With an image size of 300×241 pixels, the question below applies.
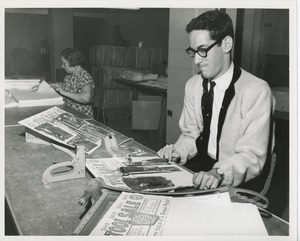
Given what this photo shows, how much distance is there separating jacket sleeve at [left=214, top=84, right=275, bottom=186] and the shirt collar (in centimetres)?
14

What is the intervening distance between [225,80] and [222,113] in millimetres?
158

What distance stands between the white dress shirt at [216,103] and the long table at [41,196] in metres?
0.52

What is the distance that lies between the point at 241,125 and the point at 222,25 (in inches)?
17.1

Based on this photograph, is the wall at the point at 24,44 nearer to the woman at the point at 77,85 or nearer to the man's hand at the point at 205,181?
the woman at the point at 77,85

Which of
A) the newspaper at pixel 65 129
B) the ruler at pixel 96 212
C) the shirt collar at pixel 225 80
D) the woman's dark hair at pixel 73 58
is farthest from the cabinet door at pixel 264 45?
the ruler at pixel 96 212

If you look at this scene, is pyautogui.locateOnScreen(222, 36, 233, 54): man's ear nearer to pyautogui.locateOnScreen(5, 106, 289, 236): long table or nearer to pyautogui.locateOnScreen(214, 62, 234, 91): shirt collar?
pyautogui.locateOnScreen(214, 62, 234, 91): shirt collar

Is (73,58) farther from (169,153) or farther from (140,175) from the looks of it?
(140,175)

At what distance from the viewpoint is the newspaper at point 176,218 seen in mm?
818

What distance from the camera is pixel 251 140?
1340mm

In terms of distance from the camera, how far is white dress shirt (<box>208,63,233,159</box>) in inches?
60.3

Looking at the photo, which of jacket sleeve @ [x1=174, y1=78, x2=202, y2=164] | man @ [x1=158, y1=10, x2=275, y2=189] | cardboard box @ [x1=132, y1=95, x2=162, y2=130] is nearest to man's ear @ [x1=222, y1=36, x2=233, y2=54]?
man @ [x1=158, y1=10, x2=275, y2=189]

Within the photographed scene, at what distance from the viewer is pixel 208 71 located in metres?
1.48

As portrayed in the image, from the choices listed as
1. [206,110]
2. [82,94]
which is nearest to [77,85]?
[82,94]
